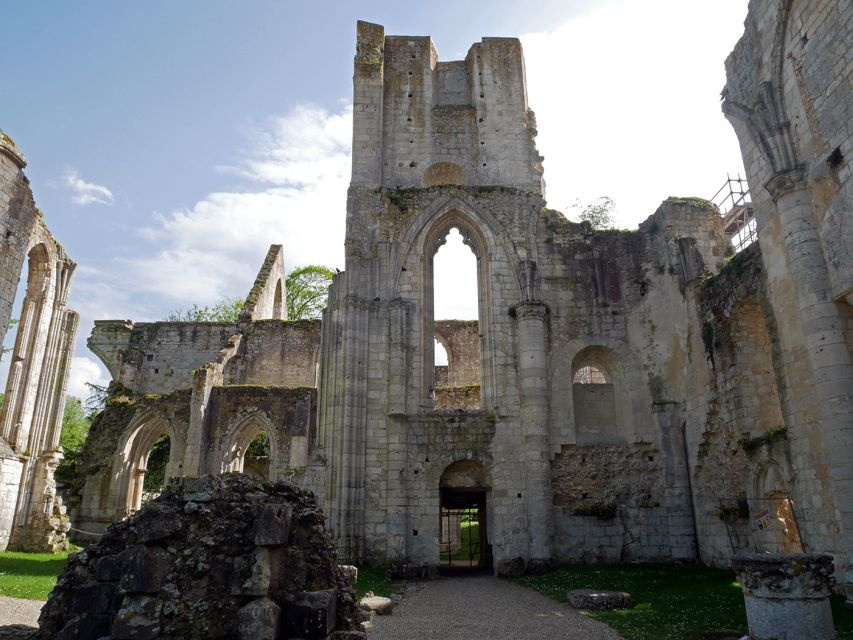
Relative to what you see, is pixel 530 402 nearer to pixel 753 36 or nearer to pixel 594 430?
pixel 594 430

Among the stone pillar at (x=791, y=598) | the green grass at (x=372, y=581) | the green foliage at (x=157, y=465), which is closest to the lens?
the stone pillar at (x=791, y=598)

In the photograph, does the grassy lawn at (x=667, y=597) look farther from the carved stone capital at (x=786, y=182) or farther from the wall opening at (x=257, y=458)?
the wall opening at (x=257, y=458)

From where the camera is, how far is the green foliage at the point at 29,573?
30.4 ft

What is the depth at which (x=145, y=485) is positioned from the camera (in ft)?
85.0

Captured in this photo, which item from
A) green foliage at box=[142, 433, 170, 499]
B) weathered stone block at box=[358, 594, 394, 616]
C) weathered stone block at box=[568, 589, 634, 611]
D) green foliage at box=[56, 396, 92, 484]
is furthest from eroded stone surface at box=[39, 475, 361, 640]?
green foliage at box=[142, 433, 170, 499]

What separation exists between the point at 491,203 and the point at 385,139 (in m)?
3.51

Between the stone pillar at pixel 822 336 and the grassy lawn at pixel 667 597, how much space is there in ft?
5.37

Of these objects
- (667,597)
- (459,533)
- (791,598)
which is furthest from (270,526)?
(459,533)

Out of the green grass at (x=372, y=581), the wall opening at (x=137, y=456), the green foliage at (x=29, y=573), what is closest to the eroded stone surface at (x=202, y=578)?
the green foliage at (x=29, y=573)

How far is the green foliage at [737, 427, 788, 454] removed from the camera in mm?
10336

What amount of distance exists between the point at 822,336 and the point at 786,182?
100 inches

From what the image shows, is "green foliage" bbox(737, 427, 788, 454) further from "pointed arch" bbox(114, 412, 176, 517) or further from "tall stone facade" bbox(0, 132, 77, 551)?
"pointed arch" bbox(114, 412, 176, 517)

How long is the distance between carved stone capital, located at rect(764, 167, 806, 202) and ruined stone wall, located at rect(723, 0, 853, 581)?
0.6 inches

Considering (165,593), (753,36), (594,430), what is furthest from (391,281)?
(165,593)
